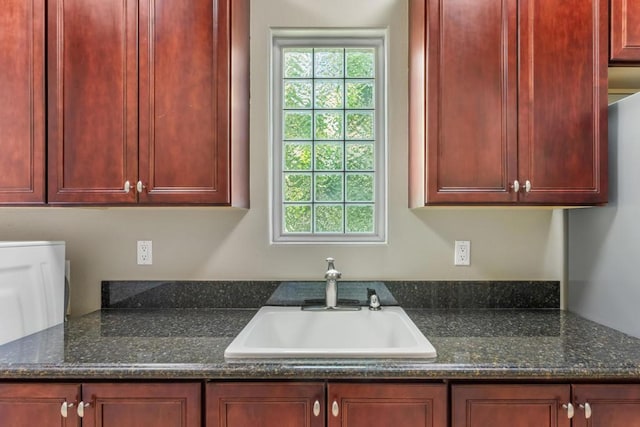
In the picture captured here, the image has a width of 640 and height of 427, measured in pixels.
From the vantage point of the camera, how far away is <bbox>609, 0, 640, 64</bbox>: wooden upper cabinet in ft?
4.89

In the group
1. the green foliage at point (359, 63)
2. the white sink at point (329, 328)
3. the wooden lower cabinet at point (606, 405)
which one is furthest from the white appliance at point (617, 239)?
the green foliage at point (359, 63)

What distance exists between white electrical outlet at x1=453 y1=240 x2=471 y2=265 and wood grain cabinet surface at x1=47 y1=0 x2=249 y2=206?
43.2 inches

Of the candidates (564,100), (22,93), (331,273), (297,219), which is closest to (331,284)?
(331,273)

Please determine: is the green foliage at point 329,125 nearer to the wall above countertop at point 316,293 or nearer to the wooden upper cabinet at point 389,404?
the wall above countertop at point 316,293

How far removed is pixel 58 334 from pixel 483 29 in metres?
2.01

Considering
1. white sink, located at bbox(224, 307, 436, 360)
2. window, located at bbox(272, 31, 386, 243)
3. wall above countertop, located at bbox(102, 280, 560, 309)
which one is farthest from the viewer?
window, located at bbox(272, 31, 386, 243)

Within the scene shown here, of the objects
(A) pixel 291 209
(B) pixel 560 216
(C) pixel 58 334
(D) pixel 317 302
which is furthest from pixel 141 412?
(B) pixel 560 216

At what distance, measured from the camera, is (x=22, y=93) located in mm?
1531

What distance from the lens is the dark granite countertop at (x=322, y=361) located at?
1128 millimetres

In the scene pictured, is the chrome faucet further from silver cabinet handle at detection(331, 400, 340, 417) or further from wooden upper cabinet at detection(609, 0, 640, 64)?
wooden upper cabinet at detection(609, 0, 640, 64)

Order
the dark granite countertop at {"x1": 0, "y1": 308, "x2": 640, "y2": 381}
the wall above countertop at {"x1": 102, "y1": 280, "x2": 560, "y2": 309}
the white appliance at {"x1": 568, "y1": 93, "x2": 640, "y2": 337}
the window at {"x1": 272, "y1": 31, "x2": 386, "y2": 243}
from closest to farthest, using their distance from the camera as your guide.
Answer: the dark granite countertop at {"x1": 0, "y1": 308, "x2": 640, "y2": 381} < the white appliance at {"x1": 568, "y1": 93, "x2": 640, "y2": 337} < the wall above countertop at {"x1": 102, "y1": 280, "x2": 560, "y2": 309} < the window at {"x1": 272, "y1": 31, "x2": 386, "y2": 243}

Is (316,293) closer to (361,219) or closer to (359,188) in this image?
(361,219)

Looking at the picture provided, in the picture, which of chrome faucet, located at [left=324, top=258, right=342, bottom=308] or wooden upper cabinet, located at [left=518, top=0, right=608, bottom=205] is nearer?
wooden upper cabinet, located at [left=518, top=0, right=608, bottom=205]

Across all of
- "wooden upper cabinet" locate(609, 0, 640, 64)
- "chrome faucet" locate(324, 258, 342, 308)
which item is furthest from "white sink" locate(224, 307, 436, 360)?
"wooden upper cabinet" locate(609, 0, 640, 64)
